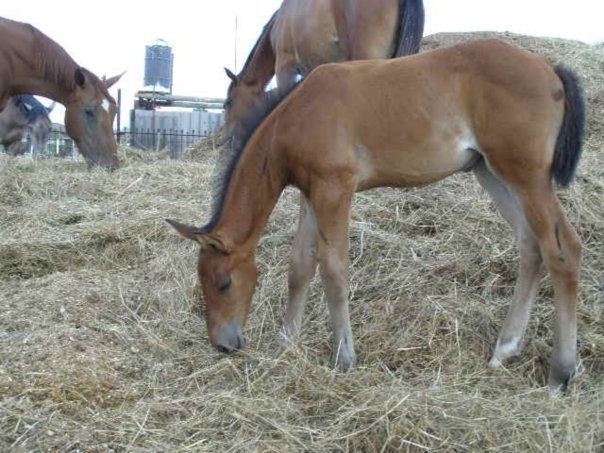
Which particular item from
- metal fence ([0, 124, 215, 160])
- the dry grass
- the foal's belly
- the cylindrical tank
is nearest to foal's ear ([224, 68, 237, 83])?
the dry grass

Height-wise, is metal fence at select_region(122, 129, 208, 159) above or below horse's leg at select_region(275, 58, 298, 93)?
below

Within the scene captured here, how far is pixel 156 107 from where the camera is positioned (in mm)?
18609

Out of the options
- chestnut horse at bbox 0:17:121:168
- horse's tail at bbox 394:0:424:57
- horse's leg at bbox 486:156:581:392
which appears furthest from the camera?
chestnut horse at bbox 0:17:121:168

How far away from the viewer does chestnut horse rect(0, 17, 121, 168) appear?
7.93 metres

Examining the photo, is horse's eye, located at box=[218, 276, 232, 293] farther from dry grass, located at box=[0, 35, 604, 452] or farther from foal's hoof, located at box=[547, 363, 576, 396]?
foal's hoof, located at box=[547, 363, 576, 396]

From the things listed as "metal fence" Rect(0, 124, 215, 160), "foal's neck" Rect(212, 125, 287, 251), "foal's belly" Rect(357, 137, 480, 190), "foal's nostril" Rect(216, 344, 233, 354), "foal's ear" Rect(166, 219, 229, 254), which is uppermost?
"foal's belly" Rect(357, 137, 480, 190)

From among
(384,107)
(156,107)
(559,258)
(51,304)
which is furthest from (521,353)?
(156,107)

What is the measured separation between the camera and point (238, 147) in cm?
415

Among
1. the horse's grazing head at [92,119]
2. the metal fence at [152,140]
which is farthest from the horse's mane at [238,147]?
the metal fence at [152,140]

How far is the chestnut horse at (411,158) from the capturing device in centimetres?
371

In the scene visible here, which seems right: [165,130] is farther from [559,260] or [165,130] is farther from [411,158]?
[559,260]

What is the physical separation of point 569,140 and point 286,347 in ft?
5.81

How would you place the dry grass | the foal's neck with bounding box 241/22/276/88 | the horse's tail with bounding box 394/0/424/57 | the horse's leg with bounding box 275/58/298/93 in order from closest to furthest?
the dry grass < the horse's tail with bounding box 394/0/424/57 < the horse's leg with bounding box 275/58/298/93 < the foal's neck with bounding box 241/22/276/88

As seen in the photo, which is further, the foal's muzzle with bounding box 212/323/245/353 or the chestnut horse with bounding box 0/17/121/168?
the chestnut horse with bounding box 0/17/121/168
